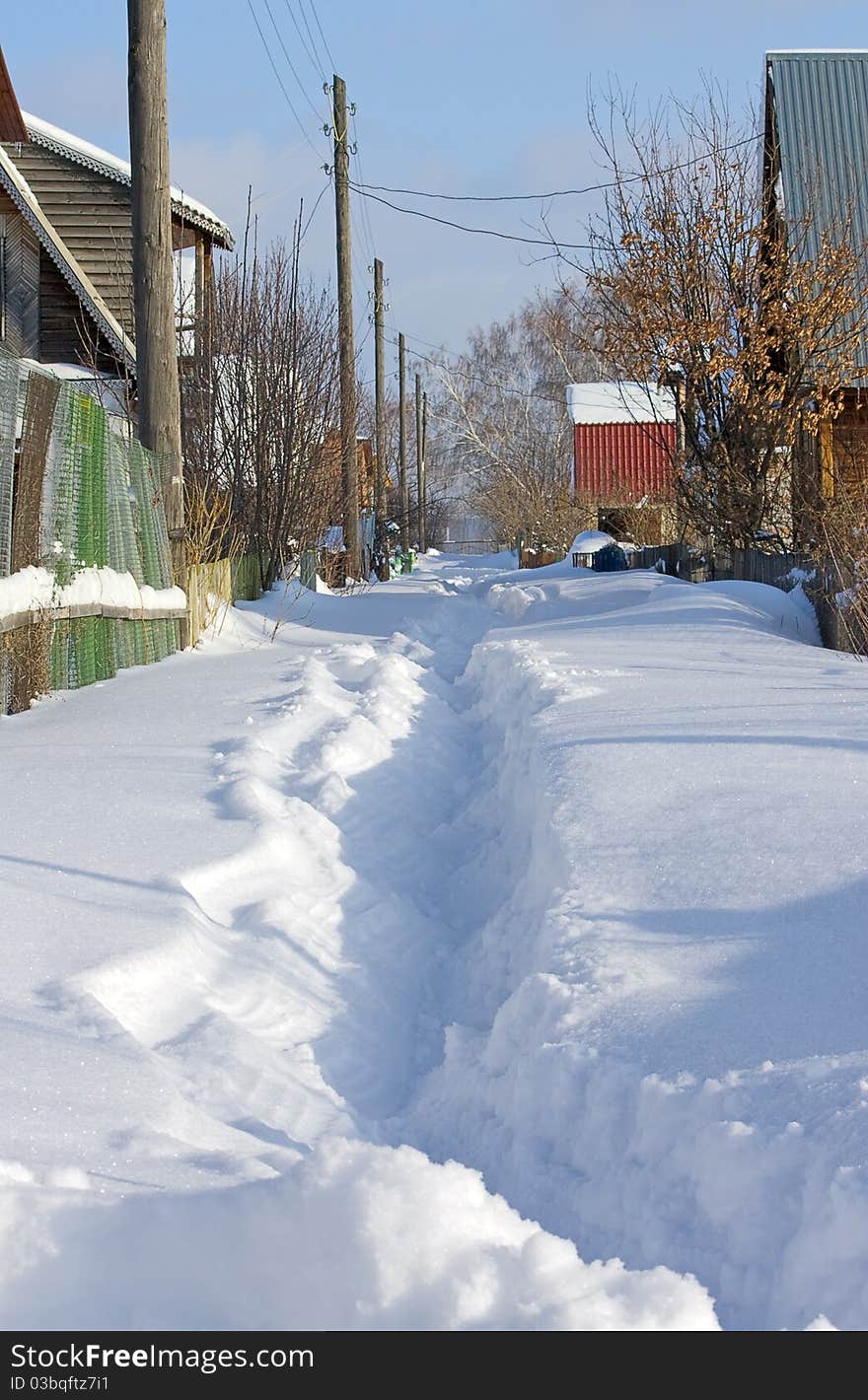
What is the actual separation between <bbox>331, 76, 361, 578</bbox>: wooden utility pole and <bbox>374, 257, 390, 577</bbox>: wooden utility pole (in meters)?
5.63

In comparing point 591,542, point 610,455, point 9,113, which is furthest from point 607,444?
point 9,113

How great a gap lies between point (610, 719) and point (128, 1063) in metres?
3.88

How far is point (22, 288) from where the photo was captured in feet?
67.5

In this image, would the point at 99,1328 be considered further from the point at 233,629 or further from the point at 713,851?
the point at 233,629

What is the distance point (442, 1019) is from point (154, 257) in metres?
8.67

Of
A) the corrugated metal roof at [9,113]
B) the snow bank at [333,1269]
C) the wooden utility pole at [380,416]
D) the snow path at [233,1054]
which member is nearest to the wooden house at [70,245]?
the corrugated metal roof at [9,113]

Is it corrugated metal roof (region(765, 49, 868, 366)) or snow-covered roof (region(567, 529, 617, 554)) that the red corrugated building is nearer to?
snow-covered roof (region(567, 529, 617, 554))

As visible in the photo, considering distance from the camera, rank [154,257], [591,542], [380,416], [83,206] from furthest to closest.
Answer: [380,416]
[591,542]
[83,206]
[154,257]

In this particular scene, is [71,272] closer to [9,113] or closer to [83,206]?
[83,206]

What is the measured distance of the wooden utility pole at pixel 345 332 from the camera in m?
20.2

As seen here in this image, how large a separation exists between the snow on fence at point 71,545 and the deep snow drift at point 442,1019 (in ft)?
2.39

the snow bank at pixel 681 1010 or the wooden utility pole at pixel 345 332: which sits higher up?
the wooden utility pole at pixel 345 332

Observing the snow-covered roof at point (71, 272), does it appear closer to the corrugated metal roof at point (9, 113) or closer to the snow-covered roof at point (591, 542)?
the corrugated metal roof at point (9, 113)

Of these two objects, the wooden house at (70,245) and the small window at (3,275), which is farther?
the small window at (3,275)
